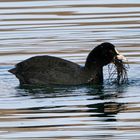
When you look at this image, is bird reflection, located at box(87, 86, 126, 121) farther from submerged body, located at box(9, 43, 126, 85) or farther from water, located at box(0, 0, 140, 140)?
submerged body, located at box(9, 43, 126, 85)

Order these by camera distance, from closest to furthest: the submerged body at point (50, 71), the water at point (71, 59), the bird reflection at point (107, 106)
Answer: the water at point (71, 59)
the bird reflection at point (107, 106)
the submerged body at point (50, 71)

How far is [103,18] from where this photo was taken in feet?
65.9

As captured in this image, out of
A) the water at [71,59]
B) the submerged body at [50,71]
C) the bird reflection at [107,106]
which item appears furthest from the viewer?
the submerged body at [50,71]

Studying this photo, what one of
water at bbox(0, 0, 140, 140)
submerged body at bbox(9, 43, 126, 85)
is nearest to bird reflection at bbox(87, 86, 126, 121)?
water at bbox(0, 0, 140, 140)

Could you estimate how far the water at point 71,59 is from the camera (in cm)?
1182

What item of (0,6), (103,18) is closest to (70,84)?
(103,18)

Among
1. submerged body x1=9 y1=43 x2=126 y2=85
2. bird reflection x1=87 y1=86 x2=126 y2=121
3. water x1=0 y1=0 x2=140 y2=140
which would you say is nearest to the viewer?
water x1=0 y1=0 x2=140 y2=140

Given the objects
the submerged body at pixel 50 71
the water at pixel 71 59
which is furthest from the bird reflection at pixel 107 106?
the submerged body at pixel 50 71

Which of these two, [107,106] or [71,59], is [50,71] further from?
[107,106]

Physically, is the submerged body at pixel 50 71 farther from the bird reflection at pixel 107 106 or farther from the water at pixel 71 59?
the bird reflection at pixel 107 106

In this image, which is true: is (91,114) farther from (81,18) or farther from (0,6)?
(0,6)

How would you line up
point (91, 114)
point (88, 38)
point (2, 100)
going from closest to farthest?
point (91, 114) → point (2, 100) → point (88, 38)

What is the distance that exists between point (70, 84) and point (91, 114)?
2.59 metres

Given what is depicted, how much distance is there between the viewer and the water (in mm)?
11820
